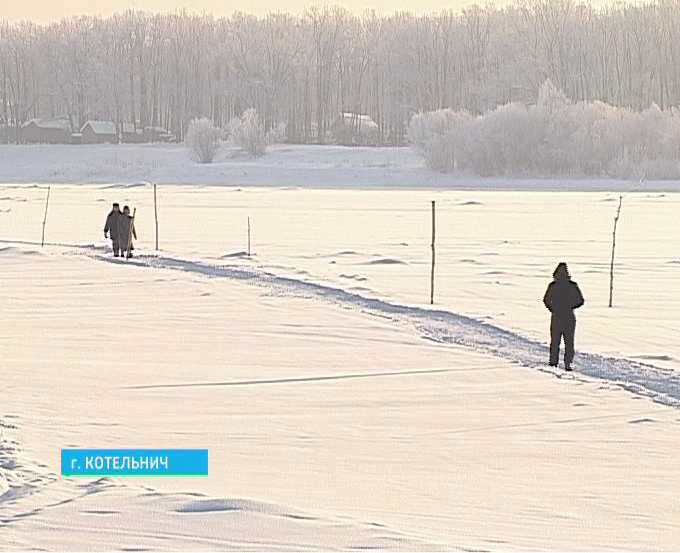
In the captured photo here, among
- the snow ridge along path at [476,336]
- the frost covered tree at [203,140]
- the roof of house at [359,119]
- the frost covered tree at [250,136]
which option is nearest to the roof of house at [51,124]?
the roof of house at [359,119]

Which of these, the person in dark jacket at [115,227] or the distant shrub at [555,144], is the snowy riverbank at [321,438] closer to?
the person in dark jacket at [115,227]

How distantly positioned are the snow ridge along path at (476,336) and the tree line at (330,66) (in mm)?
70526

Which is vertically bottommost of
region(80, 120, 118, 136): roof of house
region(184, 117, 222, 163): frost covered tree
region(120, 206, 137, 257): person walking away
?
region(120, 206, 137, 257): person walking away

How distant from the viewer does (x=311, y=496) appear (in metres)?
8.34

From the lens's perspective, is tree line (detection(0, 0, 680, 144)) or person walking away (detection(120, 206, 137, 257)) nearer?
person walking away (detection(120, 206, 137, 257))

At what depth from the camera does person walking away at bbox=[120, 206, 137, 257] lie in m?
24.7

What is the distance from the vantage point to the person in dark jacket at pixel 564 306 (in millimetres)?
13266

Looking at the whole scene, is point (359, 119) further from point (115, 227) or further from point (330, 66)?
point (115, 227)

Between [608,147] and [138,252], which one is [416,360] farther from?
[608,147]

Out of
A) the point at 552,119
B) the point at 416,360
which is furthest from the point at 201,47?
the point at 416,360

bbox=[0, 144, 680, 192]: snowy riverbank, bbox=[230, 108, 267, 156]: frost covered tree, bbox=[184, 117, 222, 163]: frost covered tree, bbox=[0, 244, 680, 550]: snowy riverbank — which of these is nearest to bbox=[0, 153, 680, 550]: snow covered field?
bbox=[0, 244, 680, 550]: snowy riverbank

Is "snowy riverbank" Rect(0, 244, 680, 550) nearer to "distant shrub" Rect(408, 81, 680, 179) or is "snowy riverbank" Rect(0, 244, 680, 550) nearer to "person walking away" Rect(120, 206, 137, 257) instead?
"person walking away" Rect(120, 206, 137, 257)

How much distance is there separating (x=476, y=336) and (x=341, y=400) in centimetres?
437

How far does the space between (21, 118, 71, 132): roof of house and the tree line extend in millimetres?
→ 836
